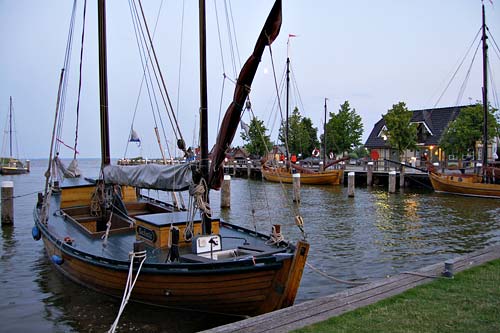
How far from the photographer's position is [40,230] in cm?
1185

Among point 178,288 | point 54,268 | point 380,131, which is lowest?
point 54,268

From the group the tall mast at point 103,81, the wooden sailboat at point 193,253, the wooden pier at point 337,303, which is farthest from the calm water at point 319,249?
the tall mast at point 103,81

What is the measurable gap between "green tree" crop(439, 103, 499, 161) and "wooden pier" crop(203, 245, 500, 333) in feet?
115

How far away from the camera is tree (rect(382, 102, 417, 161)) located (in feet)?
144

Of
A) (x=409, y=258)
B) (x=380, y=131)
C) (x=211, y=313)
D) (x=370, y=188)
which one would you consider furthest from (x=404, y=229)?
(x=380, y=131)

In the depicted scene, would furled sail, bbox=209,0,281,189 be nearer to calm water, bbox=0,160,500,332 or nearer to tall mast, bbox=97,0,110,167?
Answer: calm water, bbox=0,160,500,332

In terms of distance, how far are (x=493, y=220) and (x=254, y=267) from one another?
1728cm

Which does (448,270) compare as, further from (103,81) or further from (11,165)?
(11,165)

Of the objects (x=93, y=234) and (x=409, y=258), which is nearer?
(x=93, y=234)

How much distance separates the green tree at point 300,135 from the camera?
6375 centimetres

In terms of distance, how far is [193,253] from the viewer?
25.8ft

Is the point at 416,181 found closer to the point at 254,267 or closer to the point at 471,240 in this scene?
the point at 471,240

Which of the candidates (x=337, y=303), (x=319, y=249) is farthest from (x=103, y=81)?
(x=337, y=303)

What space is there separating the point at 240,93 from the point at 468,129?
3817 centimetres
